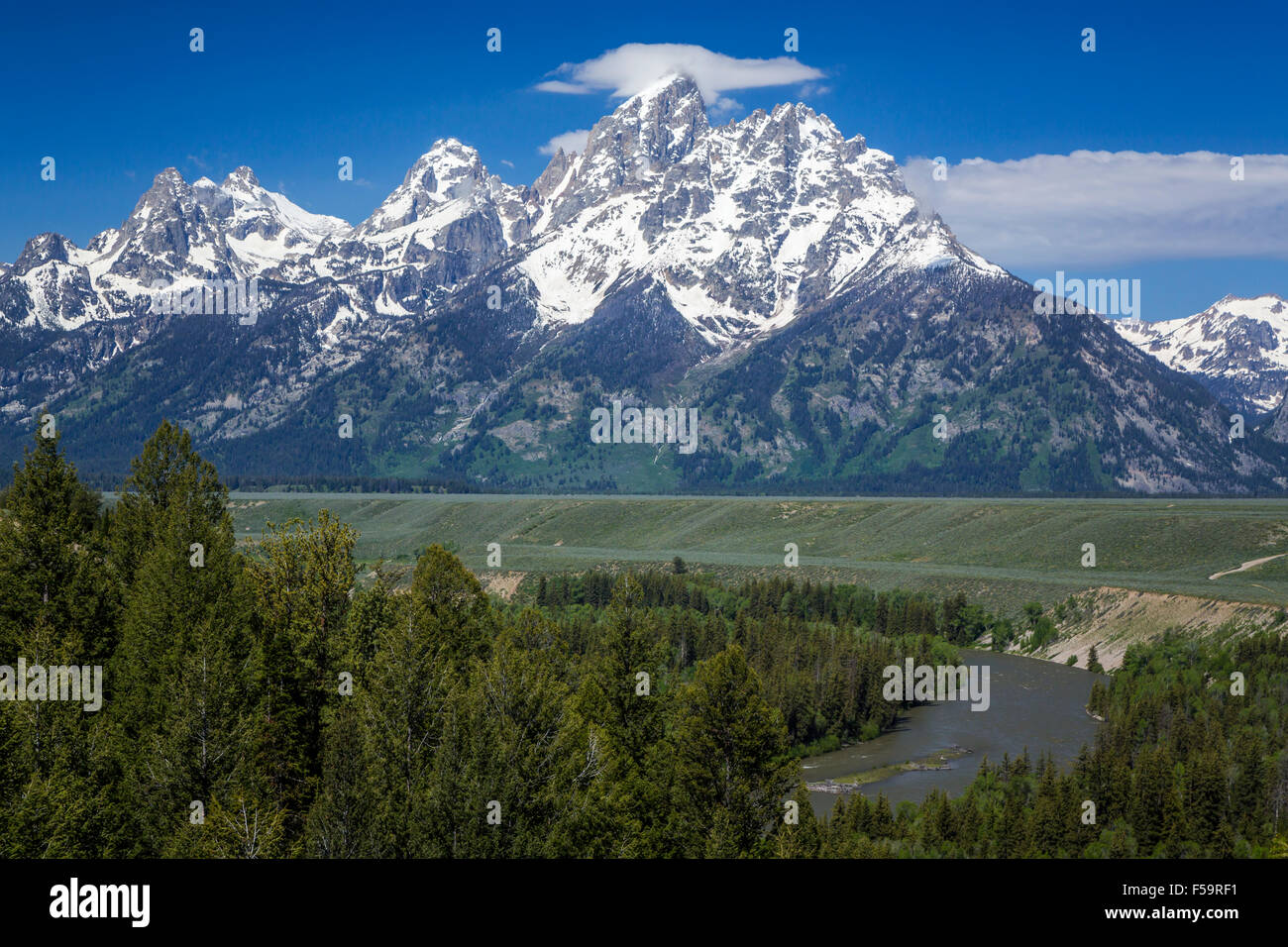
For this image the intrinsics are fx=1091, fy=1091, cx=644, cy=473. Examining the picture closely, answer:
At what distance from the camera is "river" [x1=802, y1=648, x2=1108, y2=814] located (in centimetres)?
8081

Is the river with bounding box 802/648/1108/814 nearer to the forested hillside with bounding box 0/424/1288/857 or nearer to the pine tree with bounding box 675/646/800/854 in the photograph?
the forested hillside with bounding box 0/424/1288/857

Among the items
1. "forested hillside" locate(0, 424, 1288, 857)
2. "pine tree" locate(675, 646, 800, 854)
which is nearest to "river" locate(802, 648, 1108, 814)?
"forested hillside" locate(0, 424, 1288, 857)

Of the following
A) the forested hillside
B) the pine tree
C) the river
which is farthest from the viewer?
the river

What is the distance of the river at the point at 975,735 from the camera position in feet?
265

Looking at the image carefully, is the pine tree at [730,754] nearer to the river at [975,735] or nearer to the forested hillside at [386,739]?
the forested hillside at [386,739]

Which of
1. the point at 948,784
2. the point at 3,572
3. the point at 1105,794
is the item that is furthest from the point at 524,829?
the point at 948,784

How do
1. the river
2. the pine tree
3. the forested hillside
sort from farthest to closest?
the river → the pine tree → the forested hillside

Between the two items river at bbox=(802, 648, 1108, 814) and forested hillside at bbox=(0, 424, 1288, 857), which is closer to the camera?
forested hillside at bbox=(0, 424, 1288, 857)

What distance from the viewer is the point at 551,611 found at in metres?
153

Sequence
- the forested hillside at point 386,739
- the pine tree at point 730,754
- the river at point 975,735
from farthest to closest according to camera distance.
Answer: the river at point 975,735 < the pine tree at point 730,754 < the forested hillside at point 386,739

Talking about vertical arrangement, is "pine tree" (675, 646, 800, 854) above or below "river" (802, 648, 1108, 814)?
above

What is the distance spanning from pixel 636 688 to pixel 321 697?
13565 mm

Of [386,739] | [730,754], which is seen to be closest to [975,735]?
[730,754]

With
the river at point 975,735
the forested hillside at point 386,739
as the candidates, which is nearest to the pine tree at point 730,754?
the forested hillside at point 386,739
